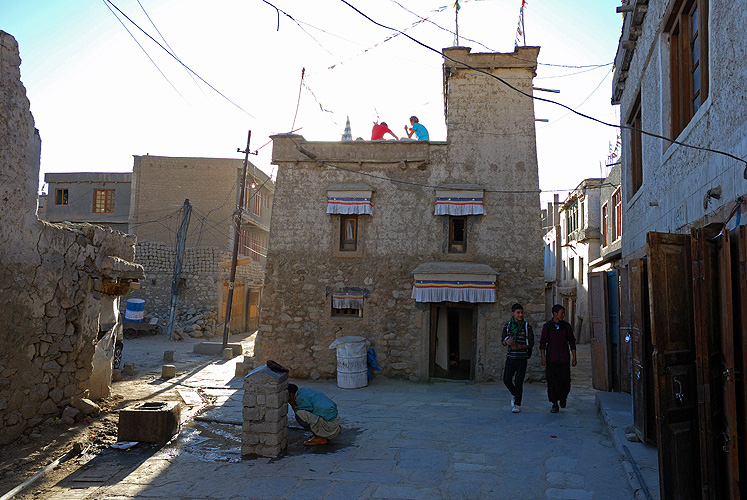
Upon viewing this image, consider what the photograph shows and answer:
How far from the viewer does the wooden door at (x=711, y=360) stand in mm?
3672

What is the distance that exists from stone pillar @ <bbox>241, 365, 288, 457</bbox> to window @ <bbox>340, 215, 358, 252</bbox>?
7121 millimetres

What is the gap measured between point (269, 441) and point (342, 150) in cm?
872

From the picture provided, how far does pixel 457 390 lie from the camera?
38.0 feet

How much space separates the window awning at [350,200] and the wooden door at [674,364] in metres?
9.37

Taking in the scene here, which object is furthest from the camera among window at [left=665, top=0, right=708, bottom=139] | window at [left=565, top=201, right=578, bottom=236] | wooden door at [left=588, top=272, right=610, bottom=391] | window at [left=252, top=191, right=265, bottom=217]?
window at [left=252, top=191, right=265, bottom=217]

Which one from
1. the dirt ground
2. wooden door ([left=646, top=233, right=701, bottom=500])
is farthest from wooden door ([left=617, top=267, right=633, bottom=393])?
the dirt ground

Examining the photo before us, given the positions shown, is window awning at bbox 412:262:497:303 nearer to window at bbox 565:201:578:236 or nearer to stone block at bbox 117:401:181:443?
stone block at bbox 117:401:181:443

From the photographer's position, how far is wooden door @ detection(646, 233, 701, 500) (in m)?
3.88

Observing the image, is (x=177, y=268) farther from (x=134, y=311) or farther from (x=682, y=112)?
(x=682, y=112)

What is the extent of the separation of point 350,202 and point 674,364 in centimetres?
979

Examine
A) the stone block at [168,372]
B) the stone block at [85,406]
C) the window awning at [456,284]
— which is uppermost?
the window awning at [456,284]

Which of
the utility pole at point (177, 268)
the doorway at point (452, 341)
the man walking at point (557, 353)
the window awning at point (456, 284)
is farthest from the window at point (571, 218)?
the man walking at point (557, 353)

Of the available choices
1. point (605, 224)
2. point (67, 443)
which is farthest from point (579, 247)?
point (67, 443)

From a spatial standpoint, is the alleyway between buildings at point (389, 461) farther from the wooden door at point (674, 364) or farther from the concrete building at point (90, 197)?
the concrete building at point (90, 197)
